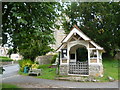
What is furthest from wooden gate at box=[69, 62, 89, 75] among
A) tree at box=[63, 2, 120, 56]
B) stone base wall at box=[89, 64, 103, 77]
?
tree at box=[63, 2, 120, 56]

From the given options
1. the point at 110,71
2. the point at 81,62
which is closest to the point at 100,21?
the point at 110,71

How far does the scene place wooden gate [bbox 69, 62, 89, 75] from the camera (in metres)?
11.9

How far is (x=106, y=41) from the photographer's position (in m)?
19.2

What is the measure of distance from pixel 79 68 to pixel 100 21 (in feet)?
33.6

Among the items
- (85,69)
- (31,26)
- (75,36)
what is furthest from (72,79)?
(31,26)

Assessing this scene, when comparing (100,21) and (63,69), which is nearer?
(63,69)

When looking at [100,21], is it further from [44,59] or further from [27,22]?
[27,22]

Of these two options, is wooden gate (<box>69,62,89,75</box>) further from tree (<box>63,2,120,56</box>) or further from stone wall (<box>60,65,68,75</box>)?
tree (<box>63,2,120,56</box>)

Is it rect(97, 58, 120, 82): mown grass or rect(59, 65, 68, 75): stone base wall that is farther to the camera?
rect(59, 65, 68, 75): stone base wall

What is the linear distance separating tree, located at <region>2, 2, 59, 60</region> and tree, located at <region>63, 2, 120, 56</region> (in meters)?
13.4

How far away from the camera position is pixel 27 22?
439cm

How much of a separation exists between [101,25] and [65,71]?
1057cm

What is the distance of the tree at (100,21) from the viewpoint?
18484 mm

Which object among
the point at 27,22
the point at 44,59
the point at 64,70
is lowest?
the point at 64,70
